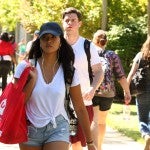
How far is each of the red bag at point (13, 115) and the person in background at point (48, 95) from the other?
88 mm

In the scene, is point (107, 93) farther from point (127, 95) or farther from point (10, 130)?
point (10, 130)

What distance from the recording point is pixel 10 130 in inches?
188

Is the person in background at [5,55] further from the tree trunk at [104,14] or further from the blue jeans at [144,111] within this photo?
the blue jeans at [144,111]

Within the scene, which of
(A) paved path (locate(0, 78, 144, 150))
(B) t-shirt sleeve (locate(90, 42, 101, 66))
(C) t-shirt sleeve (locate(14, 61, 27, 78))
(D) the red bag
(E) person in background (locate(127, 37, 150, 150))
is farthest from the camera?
(A) paved path (locate(0, 78, 144, 150))

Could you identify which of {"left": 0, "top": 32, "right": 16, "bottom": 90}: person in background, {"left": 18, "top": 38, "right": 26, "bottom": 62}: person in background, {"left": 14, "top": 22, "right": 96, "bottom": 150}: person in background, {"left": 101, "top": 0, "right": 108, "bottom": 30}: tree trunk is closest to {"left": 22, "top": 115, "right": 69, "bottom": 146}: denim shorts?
{"left": 14, "top": 22, "right": 96, "bottom": 150}: person in background

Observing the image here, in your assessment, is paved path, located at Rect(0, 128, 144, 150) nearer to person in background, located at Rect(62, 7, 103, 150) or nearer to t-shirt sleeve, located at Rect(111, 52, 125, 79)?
t-shirt sleeve, located at Rect(111, 52, 125, 79)

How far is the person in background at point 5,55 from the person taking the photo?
17.3 meters

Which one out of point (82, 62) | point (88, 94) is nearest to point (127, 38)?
point (82, 62)

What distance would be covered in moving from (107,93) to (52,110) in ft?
11.7

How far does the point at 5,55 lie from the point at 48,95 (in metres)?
13.1

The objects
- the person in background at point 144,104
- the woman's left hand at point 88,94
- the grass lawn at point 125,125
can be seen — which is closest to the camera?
the woman's left hand at point 88,94

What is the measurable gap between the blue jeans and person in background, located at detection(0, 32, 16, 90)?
9.60 m

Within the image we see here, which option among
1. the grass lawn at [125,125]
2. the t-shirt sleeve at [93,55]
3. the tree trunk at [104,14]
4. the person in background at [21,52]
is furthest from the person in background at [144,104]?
the tree trunk at [104,14]

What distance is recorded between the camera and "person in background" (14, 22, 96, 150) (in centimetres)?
490
